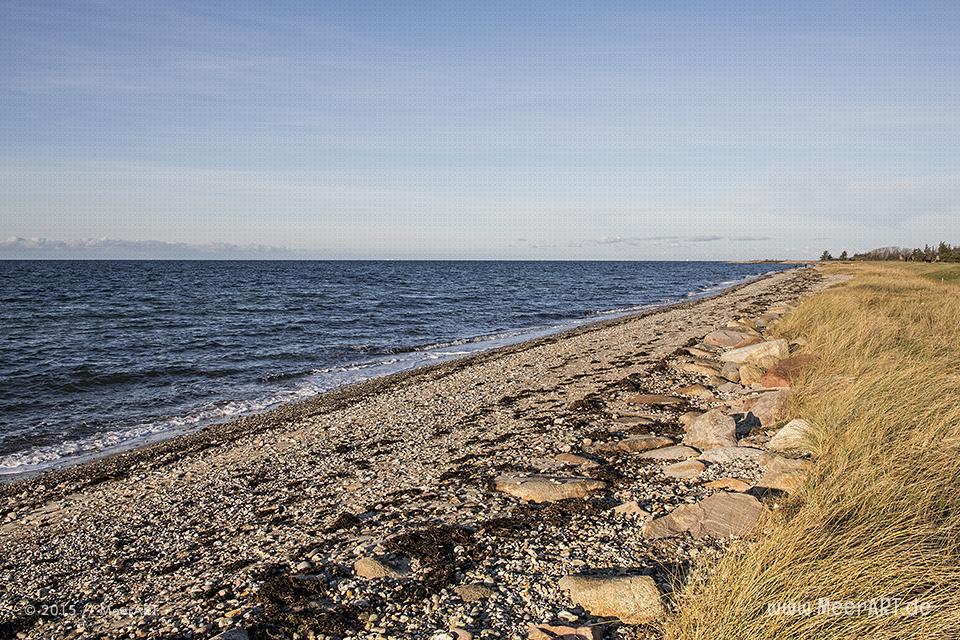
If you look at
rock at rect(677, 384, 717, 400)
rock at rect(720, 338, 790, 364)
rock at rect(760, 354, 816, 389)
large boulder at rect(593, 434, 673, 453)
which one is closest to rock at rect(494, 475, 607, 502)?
large boulder at rect(593, 434, 673, 453)

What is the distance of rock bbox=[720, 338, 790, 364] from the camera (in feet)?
43.7

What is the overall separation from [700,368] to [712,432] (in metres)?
6.28

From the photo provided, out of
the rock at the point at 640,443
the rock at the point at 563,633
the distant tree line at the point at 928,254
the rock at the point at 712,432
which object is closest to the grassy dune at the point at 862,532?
the rock at the point at 563,633

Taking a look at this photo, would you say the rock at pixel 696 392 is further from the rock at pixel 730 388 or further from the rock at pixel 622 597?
the rock at pixel 622 597

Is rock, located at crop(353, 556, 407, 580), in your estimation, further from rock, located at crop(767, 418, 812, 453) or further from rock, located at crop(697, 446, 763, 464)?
rock, located at crop(767, 418, 812, 453)

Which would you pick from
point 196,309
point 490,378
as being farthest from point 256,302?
point 490,378

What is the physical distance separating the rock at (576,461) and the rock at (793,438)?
95.9 inches

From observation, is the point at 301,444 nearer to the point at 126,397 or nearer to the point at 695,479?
the point at 695,479

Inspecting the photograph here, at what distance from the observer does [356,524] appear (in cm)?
668

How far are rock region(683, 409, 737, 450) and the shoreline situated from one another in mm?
778

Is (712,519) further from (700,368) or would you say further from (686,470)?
(700,368)

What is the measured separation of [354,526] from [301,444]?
4.52 m

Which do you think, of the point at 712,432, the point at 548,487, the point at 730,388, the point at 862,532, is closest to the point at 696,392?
the point at 730,388

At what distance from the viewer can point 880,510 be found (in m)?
4.96
